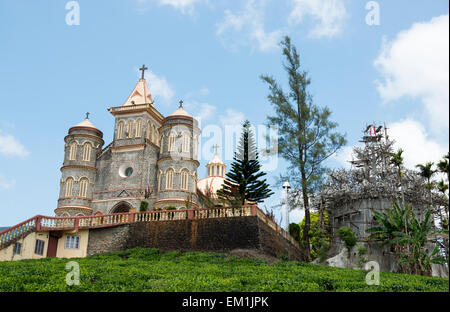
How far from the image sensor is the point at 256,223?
19.9 metres

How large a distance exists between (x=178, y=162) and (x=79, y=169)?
290 inches

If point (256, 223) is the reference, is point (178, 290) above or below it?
below

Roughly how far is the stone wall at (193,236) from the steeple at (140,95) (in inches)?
610

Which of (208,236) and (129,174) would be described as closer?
(208,236)

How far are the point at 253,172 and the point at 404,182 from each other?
9.09 metres

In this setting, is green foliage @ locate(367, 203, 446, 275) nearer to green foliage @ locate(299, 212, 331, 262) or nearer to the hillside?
green foliage @ locate(299, 212, 331, 262)

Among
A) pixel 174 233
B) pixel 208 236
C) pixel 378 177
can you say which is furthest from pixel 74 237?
pixel 378 177

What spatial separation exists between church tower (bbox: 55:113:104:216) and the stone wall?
10.5 meters

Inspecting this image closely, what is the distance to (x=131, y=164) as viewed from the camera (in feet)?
109

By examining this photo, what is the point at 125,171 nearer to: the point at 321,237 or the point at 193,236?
the point at 193,236

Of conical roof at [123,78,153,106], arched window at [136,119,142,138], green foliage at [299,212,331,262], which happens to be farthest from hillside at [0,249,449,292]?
conical roof at [123,78,153,106]

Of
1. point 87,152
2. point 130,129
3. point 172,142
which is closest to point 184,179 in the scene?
point 172,142

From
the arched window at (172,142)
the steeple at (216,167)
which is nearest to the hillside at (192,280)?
the arched window at (172,142)
